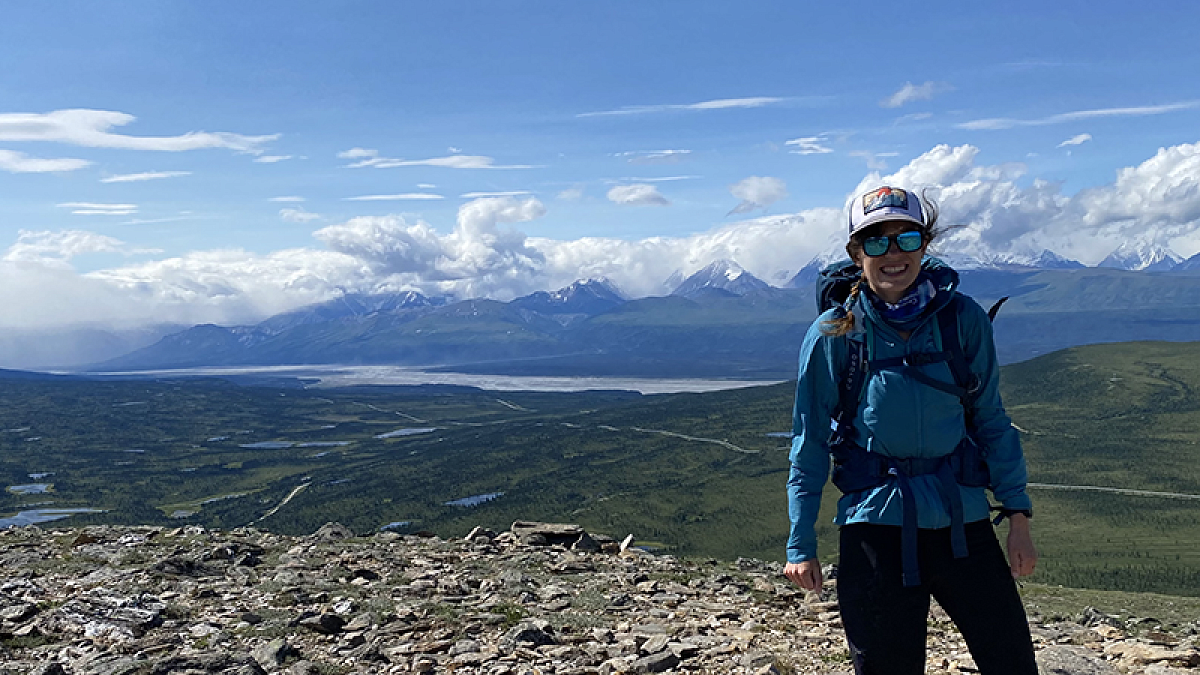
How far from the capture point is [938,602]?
6688 mm

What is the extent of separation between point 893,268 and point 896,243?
20 centimetres

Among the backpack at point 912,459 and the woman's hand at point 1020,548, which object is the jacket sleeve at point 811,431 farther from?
the woman's hand at point 1020,548

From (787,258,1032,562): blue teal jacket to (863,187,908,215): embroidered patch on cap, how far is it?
577 mm

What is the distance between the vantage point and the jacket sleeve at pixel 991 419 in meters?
6.64

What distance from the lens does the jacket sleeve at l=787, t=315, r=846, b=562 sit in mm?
6812

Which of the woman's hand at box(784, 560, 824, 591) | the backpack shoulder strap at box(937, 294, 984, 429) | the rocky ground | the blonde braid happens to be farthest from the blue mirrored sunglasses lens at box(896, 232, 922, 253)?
the rocky ground

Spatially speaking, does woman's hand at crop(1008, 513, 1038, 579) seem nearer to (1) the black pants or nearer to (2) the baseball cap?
(1) the black pants

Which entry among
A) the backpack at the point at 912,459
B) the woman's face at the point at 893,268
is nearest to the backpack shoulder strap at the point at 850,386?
the backpack at the point at 912,459

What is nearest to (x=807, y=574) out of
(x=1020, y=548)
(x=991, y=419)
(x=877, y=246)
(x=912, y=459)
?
(x=912, y=459)

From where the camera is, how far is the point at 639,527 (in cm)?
13825

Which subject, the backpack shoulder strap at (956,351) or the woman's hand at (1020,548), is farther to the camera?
the woman's hand at (1020,548)

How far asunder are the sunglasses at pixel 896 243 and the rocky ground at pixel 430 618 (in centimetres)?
698

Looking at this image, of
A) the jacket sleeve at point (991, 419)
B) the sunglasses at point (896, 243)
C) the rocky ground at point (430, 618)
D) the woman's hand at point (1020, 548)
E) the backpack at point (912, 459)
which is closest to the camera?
the backpack at point (912, 459)

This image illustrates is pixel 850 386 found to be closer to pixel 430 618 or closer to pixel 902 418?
pixel 902 418
